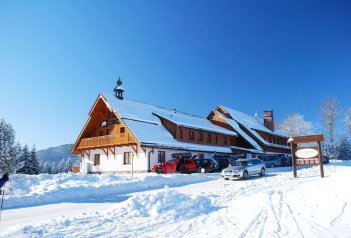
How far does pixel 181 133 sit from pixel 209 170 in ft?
28.7

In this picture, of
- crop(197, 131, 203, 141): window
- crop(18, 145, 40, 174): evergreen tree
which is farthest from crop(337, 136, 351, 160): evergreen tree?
crop(18, 145, 40, 174): evergreen tree

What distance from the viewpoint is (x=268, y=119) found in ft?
199

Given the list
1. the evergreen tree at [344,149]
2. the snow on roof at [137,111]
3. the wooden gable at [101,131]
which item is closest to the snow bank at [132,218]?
the wooden gable at [101,131]

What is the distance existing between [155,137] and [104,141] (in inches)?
268

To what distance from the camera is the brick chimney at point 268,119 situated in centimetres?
6000

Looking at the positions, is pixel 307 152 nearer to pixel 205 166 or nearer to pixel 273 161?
pixel 205 166

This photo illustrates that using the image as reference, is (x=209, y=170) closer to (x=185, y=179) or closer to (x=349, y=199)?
(x=185, y=179)

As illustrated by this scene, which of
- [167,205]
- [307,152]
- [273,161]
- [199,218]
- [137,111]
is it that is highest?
[137,111]

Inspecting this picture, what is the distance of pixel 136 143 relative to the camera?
95.7 ft

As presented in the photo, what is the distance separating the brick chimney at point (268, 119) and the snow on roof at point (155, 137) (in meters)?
29.0

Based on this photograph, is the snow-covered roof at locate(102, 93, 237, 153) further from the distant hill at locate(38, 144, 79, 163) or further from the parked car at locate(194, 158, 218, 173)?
the distant hill at locate(38, 144, 79, 163)

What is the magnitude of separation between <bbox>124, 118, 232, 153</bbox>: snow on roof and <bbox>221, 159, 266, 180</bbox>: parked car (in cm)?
1039

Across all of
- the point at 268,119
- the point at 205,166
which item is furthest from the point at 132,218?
the point at 268,119

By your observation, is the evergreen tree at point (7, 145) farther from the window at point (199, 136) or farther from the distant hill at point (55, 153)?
the distant hill at point (55, 153)
